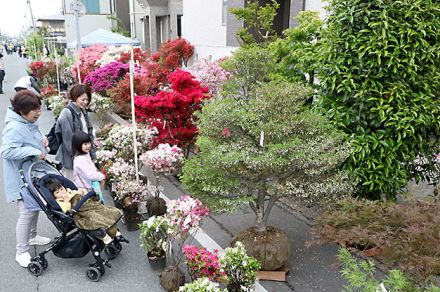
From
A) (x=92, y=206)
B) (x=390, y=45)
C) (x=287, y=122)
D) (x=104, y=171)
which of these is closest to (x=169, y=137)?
(x=104, y=171)

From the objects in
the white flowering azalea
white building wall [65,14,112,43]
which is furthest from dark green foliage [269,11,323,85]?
white building wall [65,14,112,43]

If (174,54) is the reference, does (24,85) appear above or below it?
below

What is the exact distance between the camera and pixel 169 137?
20.1 feet

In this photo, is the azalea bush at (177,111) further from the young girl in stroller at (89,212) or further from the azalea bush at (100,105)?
the azalea bush at (100,105)

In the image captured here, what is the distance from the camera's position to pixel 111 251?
3.93 m

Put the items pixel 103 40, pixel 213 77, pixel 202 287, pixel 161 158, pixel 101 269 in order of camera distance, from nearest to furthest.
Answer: pixel 202 287 < pixel 101 269 < pixel 161 158 < pixel 213 77 < pixel 103 40

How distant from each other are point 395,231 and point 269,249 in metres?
1.25

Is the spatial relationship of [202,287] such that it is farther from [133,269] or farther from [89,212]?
[89,212]

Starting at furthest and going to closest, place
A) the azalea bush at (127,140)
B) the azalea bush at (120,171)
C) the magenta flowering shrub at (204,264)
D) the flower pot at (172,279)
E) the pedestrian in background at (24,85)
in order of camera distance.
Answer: the pedestrian in background at (24,85) < the azalea bush at (127,140) < the azalea bush at (120,171) < the flower pot at (172,279) < the magenta flowering shrub at (204,264)

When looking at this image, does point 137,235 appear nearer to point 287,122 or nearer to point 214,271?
point 214,271

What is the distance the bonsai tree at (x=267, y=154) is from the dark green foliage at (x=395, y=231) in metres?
0.32

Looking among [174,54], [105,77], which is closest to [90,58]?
[105,77]

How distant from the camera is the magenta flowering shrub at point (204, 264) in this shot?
3059 mm

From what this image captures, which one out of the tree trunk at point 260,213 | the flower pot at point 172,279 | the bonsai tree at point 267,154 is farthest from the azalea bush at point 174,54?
the flower pot at point 172,279
